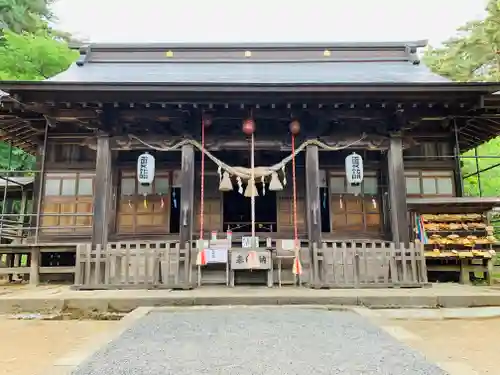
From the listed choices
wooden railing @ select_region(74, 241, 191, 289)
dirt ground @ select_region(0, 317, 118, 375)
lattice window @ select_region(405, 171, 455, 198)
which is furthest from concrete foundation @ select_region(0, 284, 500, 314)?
lattice window @ select_region(405, 171, 455, 198)

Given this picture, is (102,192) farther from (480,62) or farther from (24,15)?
(480,62)

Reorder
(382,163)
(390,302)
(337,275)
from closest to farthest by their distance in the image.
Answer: (390,302) < (337,275) < (382,163)

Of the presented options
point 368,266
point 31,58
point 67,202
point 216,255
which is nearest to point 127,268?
point 216,255

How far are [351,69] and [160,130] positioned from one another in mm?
6228

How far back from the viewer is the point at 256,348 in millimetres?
3555

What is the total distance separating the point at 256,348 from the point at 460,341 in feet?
8.42

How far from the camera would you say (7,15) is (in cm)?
1955

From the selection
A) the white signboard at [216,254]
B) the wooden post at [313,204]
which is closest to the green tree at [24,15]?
the white signboard at [216,254]

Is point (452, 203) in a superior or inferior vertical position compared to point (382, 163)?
inferior

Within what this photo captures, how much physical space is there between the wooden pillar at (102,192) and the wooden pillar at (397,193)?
20.7ft

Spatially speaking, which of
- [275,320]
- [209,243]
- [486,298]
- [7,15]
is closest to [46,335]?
[275,320]

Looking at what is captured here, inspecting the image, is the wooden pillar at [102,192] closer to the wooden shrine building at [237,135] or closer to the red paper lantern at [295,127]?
the wooden shrine building at [237,135]

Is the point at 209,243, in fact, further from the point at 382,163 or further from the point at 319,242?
the point at 382,163

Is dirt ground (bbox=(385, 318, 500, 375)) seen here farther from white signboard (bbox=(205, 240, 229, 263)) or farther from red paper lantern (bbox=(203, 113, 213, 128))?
red paper lantern (bbox=(203, 113, 213, 128))
